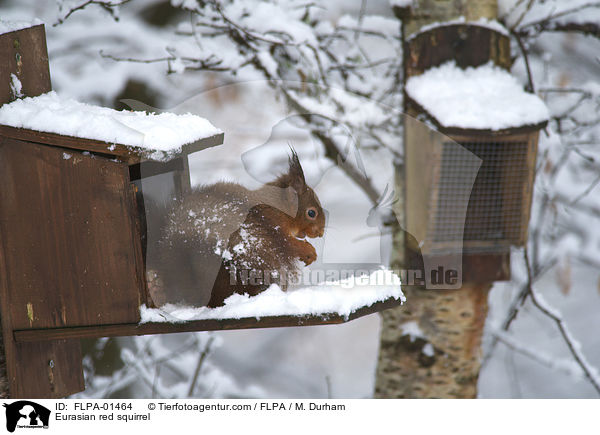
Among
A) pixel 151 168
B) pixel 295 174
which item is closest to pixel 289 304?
pixel 295 174

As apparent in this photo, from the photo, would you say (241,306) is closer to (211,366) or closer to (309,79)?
(309,79)

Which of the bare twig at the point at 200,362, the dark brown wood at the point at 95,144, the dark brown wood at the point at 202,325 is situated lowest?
the bare twig at the point at 200,362

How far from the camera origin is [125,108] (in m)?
1.29

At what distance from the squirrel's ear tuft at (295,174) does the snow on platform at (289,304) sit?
217mm

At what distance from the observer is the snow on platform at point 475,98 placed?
1765 mm

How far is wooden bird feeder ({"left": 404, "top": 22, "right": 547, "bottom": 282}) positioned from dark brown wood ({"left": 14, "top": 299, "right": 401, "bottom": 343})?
820 mm

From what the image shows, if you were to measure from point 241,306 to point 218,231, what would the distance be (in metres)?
0.16

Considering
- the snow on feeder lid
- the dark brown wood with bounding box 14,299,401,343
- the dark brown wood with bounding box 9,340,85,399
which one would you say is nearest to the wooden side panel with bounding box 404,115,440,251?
the snow on feeder lid

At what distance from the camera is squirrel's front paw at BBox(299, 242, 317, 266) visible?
1.11m

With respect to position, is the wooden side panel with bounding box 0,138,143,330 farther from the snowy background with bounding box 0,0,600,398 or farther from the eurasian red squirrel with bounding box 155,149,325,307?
the snowy background with bounding box 0,0,600,398

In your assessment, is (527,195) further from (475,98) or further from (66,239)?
(66,239)

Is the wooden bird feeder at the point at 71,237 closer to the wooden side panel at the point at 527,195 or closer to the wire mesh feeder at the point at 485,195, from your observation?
the wire mesh feeder at the point at 485,195
